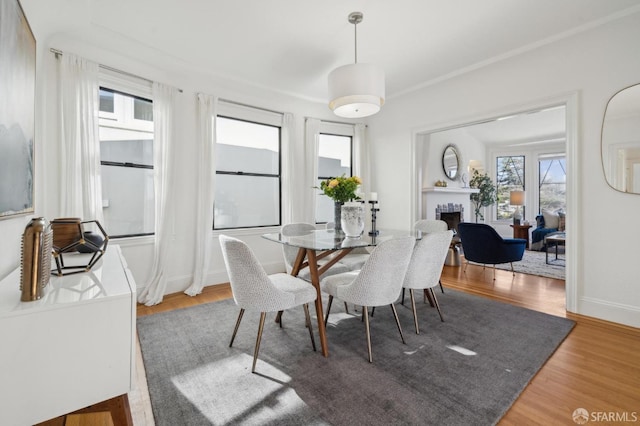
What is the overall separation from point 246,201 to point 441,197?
3546 mm

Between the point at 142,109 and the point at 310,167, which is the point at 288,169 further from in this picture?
the point at 142,109

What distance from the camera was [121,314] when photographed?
105 cm

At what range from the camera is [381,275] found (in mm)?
2064

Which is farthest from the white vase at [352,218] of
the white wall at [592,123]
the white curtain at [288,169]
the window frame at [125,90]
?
the window frame at [125,90]

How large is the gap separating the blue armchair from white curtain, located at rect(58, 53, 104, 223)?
179 inches

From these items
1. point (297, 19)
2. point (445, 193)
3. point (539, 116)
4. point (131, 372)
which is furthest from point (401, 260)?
point (539, 116)

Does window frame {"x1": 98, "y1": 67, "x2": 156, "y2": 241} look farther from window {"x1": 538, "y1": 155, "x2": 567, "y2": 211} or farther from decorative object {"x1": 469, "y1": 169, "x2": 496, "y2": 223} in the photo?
window {"x1": 538, "y1": 155, "x2": 567, "y2": 211}

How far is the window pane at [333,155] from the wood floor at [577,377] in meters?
2.87

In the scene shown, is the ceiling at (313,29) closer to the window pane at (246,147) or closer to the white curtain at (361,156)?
the window pane at (246,147)

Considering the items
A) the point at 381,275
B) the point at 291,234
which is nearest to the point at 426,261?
the point at 381,275

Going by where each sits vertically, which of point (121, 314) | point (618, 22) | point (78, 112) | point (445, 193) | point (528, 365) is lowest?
point (528, 365)

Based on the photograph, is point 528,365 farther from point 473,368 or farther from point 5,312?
point 5,312

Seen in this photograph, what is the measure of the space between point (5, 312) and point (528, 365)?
2.73m

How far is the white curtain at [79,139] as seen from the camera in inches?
106
